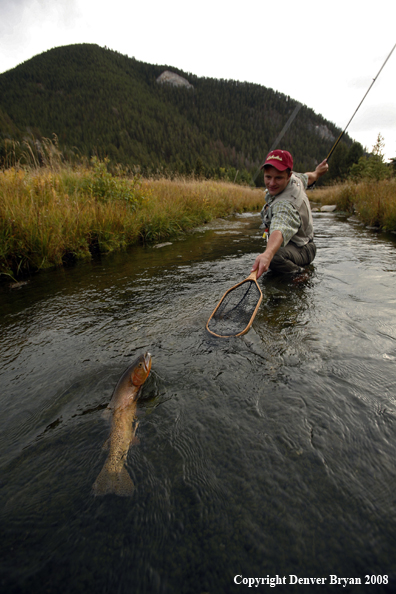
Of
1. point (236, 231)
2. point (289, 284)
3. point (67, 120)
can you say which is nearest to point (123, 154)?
point (67, 120)

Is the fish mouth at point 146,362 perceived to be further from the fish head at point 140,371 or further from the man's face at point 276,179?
the man's face at point 276,179

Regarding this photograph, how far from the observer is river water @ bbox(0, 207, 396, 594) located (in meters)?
1.24

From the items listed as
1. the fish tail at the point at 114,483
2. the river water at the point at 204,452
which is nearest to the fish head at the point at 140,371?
the river water at the point at 204,452

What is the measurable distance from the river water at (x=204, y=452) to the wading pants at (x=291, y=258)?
1.21m

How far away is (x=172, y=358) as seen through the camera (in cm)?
276

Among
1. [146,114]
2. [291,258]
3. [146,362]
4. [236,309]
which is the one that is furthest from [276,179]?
[146,114]

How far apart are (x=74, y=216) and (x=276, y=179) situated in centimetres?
451

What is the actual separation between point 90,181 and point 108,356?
7151 mm

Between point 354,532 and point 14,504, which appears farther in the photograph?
point 14,504

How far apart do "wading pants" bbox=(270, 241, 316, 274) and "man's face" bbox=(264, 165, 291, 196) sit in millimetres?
964

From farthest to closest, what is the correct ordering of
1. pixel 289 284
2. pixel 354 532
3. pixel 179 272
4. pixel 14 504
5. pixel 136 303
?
1. pixel 179 272
2. pixel 289 284
3. pixel 136 303
4. pixel 14 504
5. pixel 354 532

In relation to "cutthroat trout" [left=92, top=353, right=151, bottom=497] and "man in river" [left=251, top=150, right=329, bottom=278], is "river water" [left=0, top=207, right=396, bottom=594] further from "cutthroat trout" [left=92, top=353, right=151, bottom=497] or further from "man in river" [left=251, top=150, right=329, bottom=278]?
"man in river" [left=251, top=150, right=329, bottom=278]

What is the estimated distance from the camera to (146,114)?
123 metres

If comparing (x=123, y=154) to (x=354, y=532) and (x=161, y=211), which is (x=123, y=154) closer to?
(x=161, y=211)
